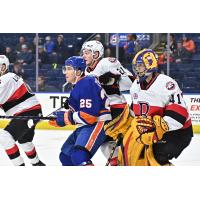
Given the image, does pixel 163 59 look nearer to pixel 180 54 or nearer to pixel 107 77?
pixel 180 54

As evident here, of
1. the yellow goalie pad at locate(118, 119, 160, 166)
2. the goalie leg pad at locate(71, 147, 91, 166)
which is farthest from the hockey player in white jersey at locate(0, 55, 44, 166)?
the yellow goalie pad at locate(118, 119, 160, 166)

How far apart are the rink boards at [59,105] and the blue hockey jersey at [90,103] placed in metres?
0.11

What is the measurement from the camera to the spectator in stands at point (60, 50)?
15.1ft

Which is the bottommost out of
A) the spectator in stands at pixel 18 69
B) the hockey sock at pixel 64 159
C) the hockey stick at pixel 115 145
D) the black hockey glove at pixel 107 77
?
the hockey sock at pixel 64 159

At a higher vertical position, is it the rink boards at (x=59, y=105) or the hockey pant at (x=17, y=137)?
the rink boards at (x=59, y=105)

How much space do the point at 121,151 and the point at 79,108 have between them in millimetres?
412

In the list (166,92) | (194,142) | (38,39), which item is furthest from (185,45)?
(38,39)

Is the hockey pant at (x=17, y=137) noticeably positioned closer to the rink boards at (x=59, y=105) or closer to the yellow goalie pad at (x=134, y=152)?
the rink boards at (x=59, y=105)

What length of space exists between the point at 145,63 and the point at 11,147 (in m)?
1.08

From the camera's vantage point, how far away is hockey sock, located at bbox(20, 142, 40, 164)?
15.0ft

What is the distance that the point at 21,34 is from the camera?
4.68 metres

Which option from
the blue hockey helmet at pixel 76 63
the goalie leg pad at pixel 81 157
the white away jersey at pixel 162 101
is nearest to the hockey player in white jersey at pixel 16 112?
the goalie leg pad at pixel 81 157

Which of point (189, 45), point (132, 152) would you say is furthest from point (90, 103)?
point (189, 45)

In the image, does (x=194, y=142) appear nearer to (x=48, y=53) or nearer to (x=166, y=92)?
(x=166, y=92)
